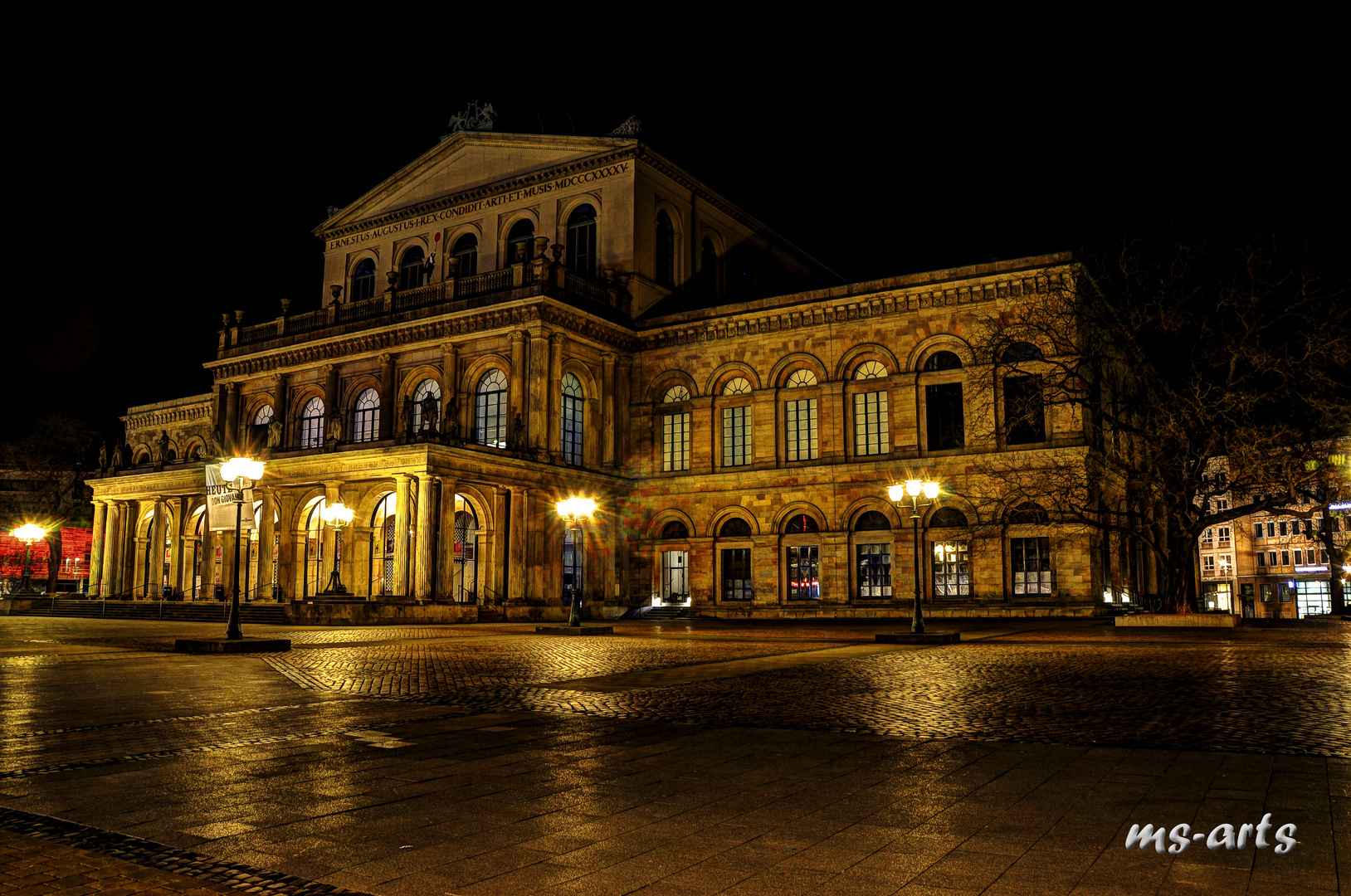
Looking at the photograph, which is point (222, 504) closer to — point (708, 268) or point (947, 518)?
point (947, 518)

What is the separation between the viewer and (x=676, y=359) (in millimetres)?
43375

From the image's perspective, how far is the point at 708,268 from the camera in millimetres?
50250

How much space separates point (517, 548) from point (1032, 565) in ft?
59.5

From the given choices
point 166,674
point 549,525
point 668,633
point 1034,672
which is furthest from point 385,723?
point 549,525

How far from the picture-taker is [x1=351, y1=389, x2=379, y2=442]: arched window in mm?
45094

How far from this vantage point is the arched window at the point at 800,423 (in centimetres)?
4059

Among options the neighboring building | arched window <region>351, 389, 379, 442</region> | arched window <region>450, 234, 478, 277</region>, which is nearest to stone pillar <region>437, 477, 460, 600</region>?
the neighboring building

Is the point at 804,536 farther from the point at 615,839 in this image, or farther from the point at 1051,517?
the point at 615,839

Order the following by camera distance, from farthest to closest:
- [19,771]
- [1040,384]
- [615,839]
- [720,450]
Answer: [720,450], [1040,384], [19,771], [615,839]

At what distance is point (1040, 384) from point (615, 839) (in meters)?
24.1

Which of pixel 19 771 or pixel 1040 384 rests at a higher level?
pixel 1040 384

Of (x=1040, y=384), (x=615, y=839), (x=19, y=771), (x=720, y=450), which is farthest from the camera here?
(x=720, y=450)

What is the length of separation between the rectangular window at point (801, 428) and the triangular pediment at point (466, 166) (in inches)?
519

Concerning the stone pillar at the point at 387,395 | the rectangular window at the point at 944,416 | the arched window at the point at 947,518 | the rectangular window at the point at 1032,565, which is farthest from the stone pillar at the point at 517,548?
the rectangular window at the point at 1032,565
